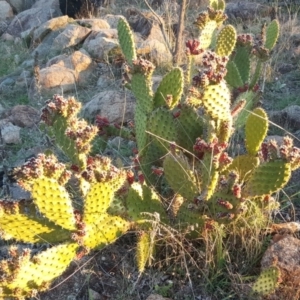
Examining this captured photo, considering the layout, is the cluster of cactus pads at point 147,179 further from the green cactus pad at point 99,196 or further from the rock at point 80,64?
the rock at point 80,64

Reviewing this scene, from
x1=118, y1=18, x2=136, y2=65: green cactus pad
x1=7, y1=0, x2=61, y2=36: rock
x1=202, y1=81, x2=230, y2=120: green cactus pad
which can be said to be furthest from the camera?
x1=7, y1=0, x2=61, y2=36: rock

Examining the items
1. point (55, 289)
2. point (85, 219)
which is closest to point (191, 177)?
point (85, 219)

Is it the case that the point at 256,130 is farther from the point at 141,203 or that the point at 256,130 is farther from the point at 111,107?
the point at 111,107

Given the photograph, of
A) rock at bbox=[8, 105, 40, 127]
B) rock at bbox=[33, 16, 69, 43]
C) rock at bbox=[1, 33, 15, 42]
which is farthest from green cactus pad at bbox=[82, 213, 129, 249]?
rock at bbox=[1, 33, 15, 42]

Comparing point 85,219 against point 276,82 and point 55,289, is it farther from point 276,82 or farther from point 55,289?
point 276,82

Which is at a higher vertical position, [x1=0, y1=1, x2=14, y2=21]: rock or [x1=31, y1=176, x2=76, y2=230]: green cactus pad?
[x1=31, y1=176, x2=76, y2=230]: green cactus pad

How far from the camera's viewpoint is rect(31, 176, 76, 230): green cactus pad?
7.51 ft

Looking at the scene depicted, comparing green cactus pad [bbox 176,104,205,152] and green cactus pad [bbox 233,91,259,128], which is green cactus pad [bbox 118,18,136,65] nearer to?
green cactus pad [bbox 176,104,205,152]

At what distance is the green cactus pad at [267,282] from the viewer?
2.42 meters

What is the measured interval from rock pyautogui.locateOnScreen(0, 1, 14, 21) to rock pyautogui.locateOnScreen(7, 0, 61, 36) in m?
0.51

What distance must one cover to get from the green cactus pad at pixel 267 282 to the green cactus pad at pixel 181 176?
523 mm

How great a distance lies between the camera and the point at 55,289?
271 centimetres

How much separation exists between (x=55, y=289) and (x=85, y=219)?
0.43m

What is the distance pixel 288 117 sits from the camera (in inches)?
166
